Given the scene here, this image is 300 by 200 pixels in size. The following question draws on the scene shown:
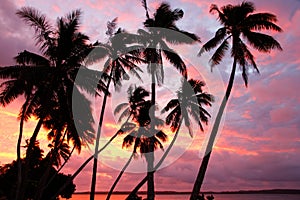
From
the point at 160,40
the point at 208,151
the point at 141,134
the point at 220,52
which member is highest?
the point at 160,40

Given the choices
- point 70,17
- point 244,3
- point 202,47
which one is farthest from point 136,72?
point 244,3

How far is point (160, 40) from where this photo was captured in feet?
89.7

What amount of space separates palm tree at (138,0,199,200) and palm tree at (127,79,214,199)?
743 cm

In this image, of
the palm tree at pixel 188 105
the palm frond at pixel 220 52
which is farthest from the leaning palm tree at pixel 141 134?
the palm frond at pixel 220 52

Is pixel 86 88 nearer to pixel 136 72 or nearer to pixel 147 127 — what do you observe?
pixel 136 72

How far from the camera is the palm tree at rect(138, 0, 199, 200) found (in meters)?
27.1

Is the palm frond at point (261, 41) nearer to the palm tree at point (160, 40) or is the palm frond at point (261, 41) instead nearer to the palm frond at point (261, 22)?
the palm frond at point (261, 22)

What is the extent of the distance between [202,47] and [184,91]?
9874mm

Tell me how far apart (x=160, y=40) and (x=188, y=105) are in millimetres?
9992

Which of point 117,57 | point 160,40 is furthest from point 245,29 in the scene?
point 117,57

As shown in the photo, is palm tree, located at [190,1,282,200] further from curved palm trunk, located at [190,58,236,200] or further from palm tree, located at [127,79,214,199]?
palm tree, located at [127,79,214,199]

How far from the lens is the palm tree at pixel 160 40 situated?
27.1 meters

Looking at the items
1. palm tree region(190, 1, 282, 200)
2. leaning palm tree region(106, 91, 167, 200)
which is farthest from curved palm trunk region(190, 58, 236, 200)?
leaning palm tree region(106, 91, 167, 200)

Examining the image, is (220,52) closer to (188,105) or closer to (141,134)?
(188,105)
